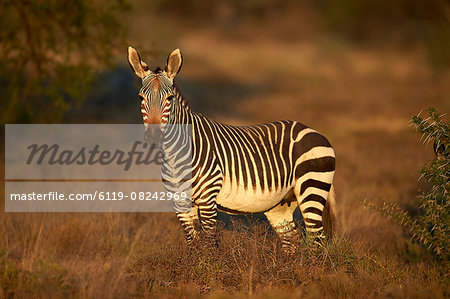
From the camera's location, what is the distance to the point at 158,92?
5.24 metres

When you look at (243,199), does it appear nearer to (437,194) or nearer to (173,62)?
(173,62)

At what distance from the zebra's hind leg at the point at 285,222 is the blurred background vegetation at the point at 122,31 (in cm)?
418

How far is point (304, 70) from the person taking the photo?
29.6 metres

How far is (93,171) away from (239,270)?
18.0 feet

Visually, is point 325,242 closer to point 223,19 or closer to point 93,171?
point 93,171

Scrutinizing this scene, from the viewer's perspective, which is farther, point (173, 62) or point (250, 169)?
point (250, 169)

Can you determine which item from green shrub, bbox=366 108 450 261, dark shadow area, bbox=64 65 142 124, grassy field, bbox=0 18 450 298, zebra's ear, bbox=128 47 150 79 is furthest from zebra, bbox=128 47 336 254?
dark shadow area, bbox=64 65 142 124

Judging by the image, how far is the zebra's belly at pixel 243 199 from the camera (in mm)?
5793

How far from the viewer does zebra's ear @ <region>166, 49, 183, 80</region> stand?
215 inches

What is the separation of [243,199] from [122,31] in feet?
21.0

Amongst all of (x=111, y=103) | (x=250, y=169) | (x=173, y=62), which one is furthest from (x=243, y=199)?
(x=111, y=103)

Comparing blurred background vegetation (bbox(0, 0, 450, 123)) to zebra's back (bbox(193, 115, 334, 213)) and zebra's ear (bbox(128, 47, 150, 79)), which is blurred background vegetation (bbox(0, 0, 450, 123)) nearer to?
zebra's ear (bbox(128, 47, 150, 79))

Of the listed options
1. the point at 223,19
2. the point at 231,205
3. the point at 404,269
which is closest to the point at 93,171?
the point at 231,205

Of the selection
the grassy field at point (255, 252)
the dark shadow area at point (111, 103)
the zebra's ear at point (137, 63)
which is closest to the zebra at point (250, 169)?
the zebra's ear at point (137, 63)
